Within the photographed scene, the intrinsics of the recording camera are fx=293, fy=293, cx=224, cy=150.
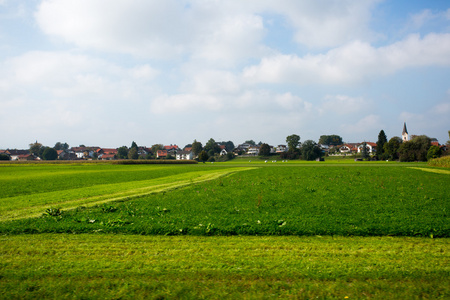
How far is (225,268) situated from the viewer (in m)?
7.15

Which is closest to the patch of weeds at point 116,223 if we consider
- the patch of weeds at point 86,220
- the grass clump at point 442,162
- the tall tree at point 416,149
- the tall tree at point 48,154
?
the patch of weeds at point 86,220

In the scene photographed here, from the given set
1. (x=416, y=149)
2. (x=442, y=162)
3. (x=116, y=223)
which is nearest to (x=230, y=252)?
(x=116, y=223)

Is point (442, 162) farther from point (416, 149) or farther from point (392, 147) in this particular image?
point (392, 147)

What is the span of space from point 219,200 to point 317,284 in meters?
11.8

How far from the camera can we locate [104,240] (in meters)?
9.96

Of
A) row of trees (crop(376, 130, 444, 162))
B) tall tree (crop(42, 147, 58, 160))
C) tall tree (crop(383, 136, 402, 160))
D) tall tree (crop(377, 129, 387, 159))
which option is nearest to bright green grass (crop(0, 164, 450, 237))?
row of trees (crop(376, 130, 444, 162))

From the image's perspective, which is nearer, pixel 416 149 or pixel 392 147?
pixel 416 149

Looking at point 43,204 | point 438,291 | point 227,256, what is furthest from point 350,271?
point 43,204

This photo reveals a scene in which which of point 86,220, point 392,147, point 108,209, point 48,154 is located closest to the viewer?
point 86,220

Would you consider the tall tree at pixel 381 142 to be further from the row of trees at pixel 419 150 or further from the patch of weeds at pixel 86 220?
the patch of weeds at pixel 86 220

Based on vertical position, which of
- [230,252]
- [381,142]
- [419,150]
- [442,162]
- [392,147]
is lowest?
[230,252]

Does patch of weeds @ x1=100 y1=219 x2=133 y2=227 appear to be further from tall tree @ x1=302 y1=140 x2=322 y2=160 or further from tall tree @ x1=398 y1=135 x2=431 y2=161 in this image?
tall tree @ x1=302 y1=140 x2=322 y2=160

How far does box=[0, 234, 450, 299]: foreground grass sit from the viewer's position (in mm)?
5949

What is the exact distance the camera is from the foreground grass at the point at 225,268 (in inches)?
234
